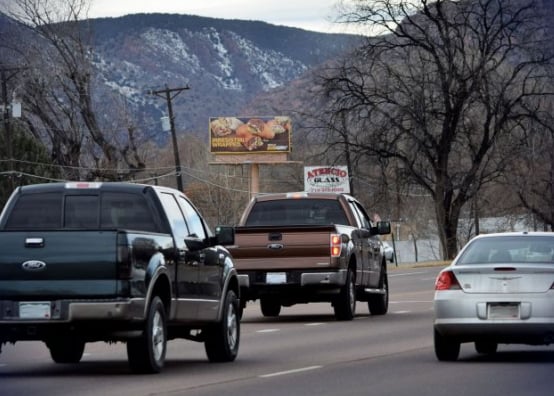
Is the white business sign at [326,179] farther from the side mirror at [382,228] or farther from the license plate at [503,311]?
the license plate at [503,311]

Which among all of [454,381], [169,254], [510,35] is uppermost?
[510,35]

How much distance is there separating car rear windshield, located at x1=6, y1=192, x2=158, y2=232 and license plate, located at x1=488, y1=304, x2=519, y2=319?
383 centimetres

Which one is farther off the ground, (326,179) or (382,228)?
(326,179)

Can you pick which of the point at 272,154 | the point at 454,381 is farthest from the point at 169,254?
the point at 272,154

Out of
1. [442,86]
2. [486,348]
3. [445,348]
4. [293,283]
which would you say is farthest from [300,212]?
[442,86]

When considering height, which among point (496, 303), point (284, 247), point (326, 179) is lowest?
point (496, 303)

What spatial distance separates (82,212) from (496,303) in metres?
4.57

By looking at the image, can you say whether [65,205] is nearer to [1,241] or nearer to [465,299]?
[1,241]

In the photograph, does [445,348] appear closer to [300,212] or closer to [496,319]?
[496,319]

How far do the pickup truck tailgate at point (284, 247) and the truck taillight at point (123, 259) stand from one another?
31.4ft

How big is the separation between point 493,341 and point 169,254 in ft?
12.6

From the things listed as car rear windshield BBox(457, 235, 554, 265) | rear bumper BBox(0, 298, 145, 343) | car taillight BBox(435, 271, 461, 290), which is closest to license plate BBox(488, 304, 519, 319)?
car taillight BBox(435, 271, 461, 290)

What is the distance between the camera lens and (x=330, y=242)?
2291 cm

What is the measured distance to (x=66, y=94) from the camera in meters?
81.8
